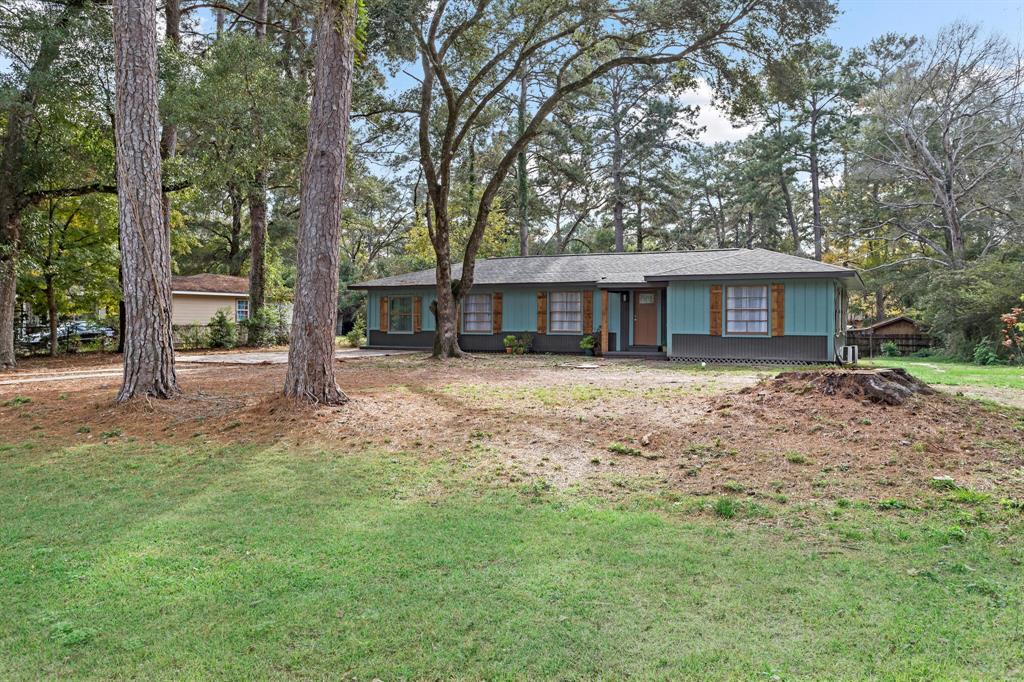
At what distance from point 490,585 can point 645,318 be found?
15.2m

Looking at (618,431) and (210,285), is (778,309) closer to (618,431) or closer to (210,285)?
(618,431)

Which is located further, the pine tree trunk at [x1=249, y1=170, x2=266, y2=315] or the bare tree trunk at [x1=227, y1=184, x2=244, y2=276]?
the bare tree trunk at [x1=227, y1=184, x2=244, y2=276]

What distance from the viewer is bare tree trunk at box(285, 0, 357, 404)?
7.46 m

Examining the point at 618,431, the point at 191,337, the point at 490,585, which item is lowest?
the point at 490,585

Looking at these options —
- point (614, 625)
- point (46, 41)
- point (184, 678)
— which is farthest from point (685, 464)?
point (46, 41)

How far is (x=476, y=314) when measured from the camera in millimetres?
19844

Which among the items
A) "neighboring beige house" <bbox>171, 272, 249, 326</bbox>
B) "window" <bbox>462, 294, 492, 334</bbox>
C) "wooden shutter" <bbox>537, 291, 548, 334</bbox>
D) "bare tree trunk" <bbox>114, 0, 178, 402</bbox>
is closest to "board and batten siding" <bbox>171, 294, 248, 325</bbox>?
"neighboring beige house" <bbox>171, 272, 249, 326</bbox>

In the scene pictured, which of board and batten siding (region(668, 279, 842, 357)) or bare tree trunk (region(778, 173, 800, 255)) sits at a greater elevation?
bare tree trunk (region(778, 173, 800, 255))

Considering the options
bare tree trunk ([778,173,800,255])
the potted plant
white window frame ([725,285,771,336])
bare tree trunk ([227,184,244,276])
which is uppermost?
bare tree trunk ([778,173,800,255])

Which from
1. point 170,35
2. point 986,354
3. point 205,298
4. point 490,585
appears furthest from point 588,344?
point 205,298

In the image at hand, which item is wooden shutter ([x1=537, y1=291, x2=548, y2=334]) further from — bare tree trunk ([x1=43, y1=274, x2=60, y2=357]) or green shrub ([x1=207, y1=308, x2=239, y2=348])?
bare tree trunk ([x1=43, y1=274, x2=60, y2=357])

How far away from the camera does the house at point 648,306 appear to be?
48.5ft

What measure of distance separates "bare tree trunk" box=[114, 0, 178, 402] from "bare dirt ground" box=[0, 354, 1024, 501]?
25.4 inches

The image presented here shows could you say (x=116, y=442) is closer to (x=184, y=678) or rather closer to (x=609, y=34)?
(x=184, y=678)
